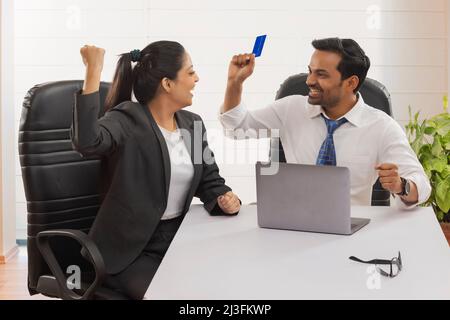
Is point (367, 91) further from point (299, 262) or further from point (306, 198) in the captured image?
point (299, 262)

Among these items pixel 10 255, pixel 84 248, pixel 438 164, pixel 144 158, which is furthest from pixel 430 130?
pixel 10 255

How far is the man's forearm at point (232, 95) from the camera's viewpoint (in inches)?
95.1

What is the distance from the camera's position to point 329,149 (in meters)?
2.40

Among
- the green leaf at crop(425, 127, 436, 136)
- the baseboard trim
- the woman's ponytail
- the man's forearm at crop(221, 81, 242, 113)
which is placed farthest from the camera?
the baseboard trim

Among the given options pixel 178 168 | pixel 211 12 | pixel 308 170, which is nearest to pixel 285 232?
pixel 308 170

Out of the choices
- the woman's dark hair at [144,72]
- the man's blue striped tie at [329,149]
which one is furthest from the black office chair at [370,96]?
the woman's dark hair at [144,72]

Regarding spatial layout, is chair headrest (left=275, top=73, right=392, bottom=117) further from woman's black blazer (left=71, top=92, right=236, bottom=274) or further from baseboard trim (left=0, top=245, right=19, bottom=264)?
baseboard trim (left=0, top=245, right=19, bottom=264)

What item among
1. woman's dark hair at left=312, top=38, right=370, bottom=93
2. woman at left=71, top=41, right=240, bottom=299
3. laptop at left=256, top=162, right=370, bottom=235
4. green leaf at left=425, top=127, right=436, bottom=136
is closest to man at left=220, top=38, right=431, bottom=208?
woman's dark hair at left=312, top=38, right=370, bottom=93

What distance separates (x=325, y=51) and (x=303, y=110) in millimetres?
232

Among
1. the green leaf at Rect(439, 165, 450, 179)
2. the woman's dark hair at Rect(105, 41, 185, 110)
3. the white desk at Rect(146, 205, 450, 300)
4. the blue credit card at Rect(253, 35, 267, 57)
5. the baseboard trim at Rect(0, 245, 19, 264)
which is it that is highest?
the blue credit card at Rect(253, 35, 267, 57)

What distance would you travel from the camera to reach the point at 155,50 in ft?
7.64

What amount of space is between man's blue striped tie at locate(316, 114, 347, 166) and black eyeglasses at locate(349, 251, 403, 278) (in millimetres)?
874

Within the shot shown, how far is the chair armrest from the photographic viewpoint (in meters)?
1.89

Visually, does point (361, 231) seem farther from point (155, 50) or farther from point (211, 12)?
point (211, 12)
